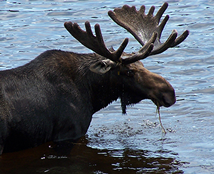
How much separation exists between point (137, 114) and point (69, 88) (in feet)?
6.17

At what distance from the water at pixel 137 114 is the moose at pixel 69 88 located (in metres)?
0.36

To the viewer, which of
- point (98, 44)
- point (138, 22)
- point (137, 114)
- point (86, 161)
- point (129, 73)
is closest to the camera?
point (98, 44)

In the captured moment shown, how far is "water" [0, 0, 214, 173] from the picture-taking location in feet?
20.3

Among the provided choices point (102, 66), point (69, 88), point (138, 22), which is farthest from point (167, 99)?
point (138, 22)

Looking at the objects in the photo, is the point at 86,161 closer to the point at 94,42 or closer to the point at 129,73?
the point at 129,73

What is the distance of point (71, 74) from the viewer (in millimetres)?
6453

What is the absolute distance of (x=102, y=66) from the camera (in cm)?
634

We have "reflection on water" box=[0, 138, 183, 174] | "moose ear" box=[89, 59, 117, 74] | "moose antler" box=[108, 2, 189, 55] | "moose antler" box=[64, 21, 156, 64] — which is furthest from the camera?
"moose antler" box=[108, 2, 189, 55]

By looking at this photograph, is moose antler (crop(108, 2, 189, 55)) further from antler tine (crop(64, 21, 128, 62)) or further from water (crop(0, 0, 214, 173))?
water (crop(0, 0, 214, 173))

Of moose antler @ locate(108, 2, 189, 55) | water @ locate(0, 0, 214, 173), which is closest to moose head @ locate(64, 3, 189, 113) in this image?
moose antler @ locate(108, 2, 189, 55)

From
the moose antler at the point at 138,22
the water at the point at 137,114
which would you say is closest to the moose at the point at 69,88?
the water at the point at 137,114

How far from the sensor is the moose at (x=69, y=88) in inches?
241

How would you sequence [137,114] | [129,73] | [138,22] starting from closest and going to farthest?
[129,73], [138,22], [137,114]

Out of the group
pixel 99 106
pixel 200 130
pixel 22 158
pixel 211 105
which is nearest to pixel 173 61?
pixel 211 105
